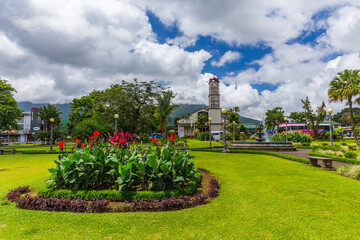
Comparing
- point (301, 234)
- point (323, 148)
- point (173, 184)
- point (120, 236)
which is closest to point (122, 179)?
point (173, 184)

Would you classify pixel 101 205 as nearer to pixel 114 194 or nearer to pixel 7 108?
pixel 114 194

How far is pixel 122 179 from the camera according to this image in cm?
452

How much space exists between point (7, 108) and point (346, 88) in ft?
139

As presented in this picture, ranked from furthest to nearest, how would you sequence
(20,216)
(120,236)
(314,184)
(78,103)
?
(78,103) → (314,184) → (20,216) → (120,236)

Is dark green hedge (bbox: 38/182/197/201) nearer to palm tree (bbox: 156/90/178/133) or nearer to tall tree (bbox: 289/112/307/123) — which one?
palm tree (bbox: 156/90/178/133)

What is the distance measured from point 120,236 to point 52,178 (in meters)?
2.94

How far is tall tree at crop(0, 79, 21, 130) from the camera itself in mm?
22594

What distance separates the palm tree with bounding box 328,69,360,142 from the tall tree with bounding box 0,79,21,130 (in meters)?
41.5

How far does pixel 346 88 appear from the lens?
25.4 meters

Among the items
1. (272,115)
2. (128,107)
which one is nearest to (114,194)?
(128,107)

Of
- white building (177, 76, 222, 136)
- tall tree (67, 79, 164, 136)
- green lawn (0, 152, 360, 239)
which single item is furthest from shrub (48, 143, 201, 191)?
white building (177, 76, 222, 136)

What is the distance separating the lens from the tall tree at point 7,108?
74.1ft

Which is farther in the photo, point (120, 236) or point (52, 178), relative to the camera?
point (52, 178)

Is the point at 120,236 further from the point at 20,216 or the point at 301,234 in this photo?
the point at 301,234
